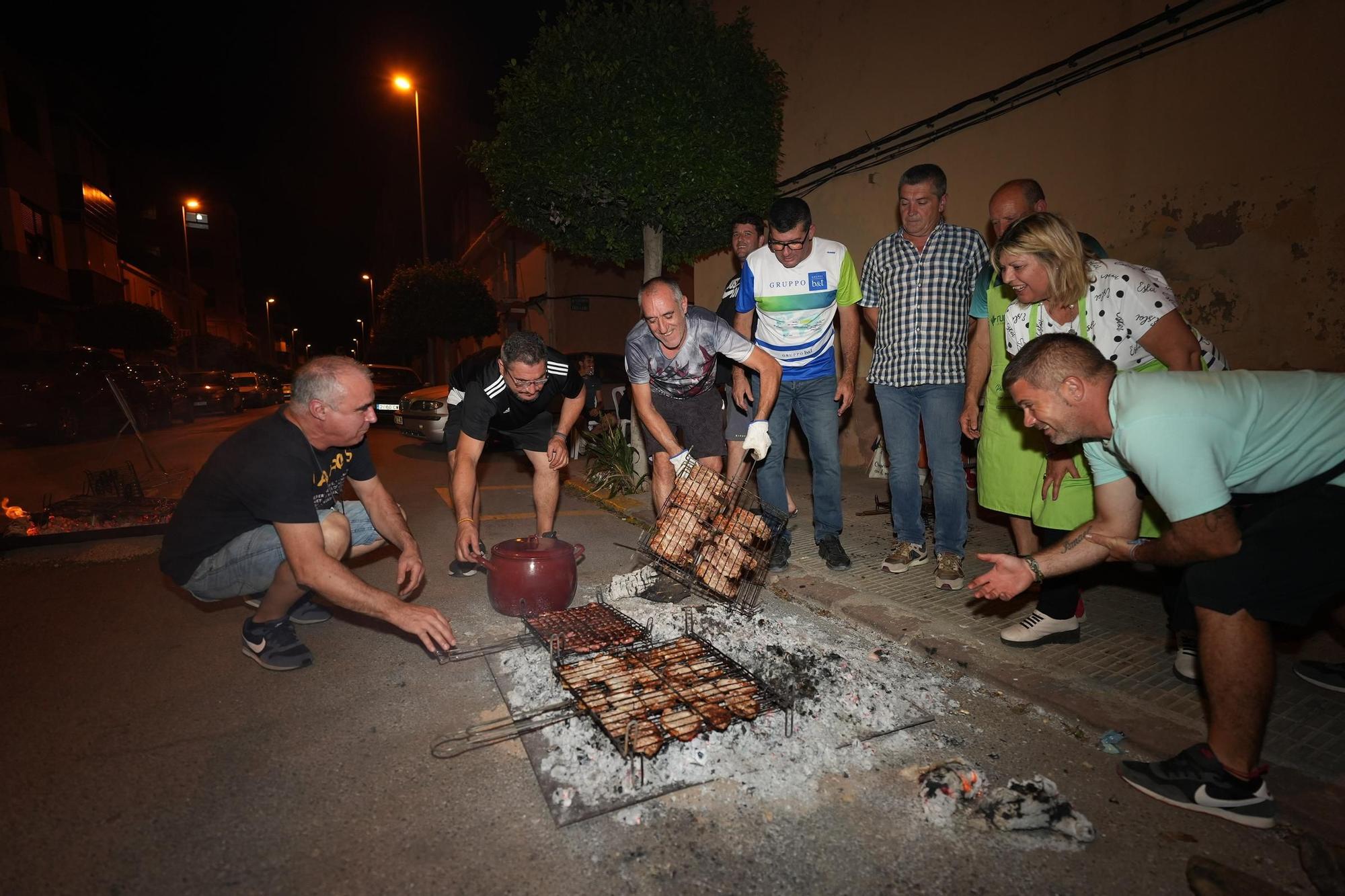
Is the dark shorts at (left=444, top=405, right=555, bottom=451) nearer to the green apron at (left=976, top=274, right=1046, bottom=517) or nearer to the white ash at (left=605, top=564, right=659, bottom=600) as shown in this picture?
the white ash at (left=605, top=564, right=659, bottom=600)

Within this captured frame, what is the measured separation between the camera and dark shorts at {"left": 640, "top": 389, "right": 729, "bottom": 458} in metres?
5.05

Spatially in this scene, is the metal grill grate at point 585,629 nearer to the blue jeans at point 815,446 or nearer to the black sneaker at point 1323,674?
the blue jeans at point 815,446

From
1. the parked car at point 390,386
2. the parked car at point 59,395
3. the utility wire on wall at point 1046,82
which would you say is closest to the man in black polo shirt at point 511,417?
the utility wire on wall at point 1046,82

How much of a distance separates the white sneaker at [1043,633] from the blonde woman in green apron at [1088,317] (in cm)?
47

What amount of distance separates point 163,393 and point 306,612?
18.0 meters

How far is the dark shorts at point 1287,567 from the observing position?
2.26 metres

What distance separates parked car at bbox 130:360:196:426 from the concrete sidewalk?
1882cm

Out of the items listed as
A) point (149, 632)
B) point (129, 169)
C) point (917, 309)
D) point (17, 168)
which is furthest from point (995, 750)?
point (129, 169)

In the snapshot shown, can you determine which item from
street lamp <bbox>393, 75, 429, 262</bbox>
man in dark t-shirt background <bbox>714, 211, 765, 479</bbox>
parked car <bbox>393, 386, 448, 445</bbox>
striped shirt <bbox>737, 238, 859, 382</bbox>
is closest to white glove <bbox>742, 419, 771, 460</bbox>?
man in dark t-shirt background <bbox>714, 211, 765, 479</bbox>

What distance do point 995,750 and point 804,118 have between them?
29.9 ft

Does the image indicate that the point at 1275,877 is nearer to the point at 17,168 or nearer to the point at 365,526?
the point at 365,526

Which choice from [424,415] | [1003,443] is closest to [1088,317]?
[1003,443]

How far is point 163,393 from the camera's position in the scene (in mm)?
17938

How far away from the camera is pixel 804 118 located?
961 centimetres
